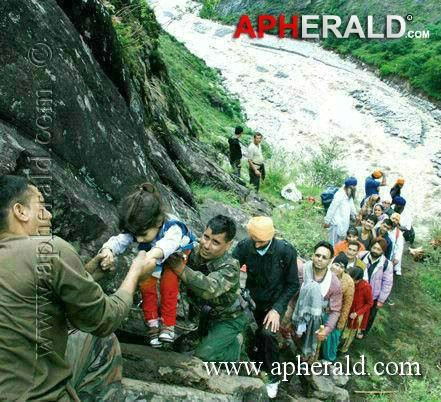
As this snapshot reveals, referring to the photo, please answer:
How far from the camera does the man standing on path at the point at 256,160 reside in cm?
1071

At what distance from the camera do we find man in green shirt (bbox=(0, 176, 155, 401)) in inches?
86.1

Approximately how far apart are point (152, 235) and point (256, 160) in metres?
7.97

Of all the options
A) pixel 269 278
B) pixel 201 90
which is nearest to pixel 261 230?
pixel 269 278

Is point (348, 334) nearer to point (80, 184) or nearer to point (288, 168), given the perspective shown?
point (80, 184)

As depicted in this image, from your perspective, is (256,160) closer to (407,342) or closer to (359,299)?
(407,342)

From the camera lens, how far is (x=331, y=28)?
33.1 m

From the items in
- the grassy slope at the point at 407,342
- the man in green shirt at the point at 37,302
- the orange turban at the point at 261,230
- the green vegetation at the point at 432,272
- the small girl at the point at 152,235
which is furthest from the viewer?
the green vegetation at the point at 432,272

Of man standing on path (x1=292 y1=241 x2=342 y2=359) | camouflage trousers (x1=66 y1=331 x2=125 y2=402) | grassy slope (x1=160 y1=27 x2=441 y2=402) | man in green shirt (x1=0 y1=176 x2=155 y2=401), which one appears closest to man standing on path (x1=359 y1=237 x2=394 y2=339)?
grassy slope (x1=160 y1=27 x2=441 y2=402)

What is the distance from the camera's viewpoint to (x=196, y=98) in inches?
890

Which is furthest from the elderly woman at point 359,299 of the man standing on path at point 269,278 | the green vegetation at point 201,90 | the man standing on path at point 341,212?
the green vegetation at point 201,90

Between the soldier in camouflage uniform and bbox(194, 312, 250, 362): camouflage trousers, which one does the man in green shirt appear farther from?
bbox(194, 312, 250, 362): camouflage trousers

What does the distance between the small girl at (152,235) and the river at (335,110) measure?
454 inches

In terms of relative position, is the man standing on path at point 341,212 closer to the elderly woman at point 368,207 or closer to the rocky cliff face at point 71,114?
the elderly woman at point 368,207

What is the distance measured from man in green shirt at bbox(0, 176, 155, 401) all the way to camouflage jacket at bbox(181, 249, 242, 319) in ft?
3.05
